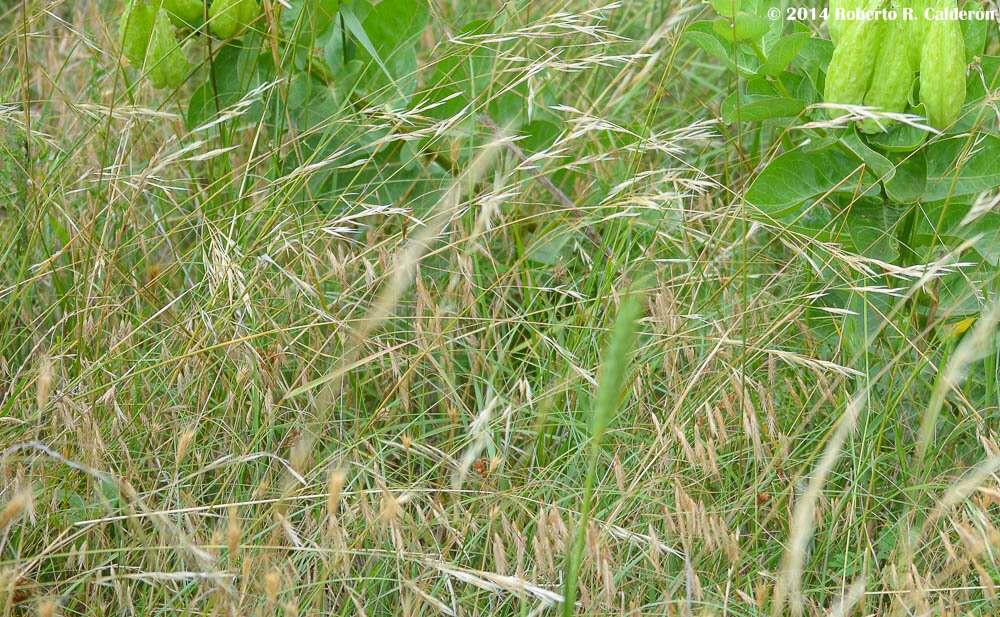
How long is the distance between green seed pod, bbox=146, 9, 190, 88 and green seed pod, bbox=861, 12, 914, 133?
1.26 metres

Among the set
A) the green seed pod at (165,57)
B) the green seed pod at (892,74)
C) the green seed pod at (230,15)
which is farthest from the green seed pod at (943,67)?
the green seed pod at (165,57)

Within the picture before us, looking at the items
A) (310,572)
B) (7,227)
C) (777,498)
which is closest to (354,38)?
(7,227)

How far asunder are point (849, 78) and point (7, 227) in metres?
1.64

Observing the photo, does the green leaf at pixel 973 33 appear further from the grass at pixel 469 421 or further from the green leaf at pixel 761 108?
the grass at pixel 469 421

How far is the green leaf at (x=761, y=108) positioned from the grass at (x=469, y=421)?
0.06 meters

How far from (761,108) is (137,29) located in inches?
47.2

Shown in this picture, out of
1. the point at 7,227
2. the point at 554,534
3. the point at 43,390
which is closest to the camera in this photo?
the point at 43,390

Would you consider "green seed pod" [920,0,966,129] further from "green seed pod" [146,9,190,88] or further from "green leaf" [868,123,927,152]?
"green seed pod" [146,9,190,88]

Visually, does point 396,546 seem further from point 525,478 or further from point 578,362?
point 578,362

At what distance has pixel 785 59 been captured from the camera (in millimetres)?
1642

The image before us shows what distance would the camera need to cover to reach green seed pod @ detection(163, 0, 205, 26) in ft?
5.99

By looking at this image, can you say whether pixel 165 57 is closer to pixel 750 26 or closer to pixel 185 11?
pixel 185 11

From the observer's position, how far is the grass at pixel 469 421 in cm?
129

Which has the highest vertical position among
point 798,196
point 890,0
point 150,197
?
point 890,0
